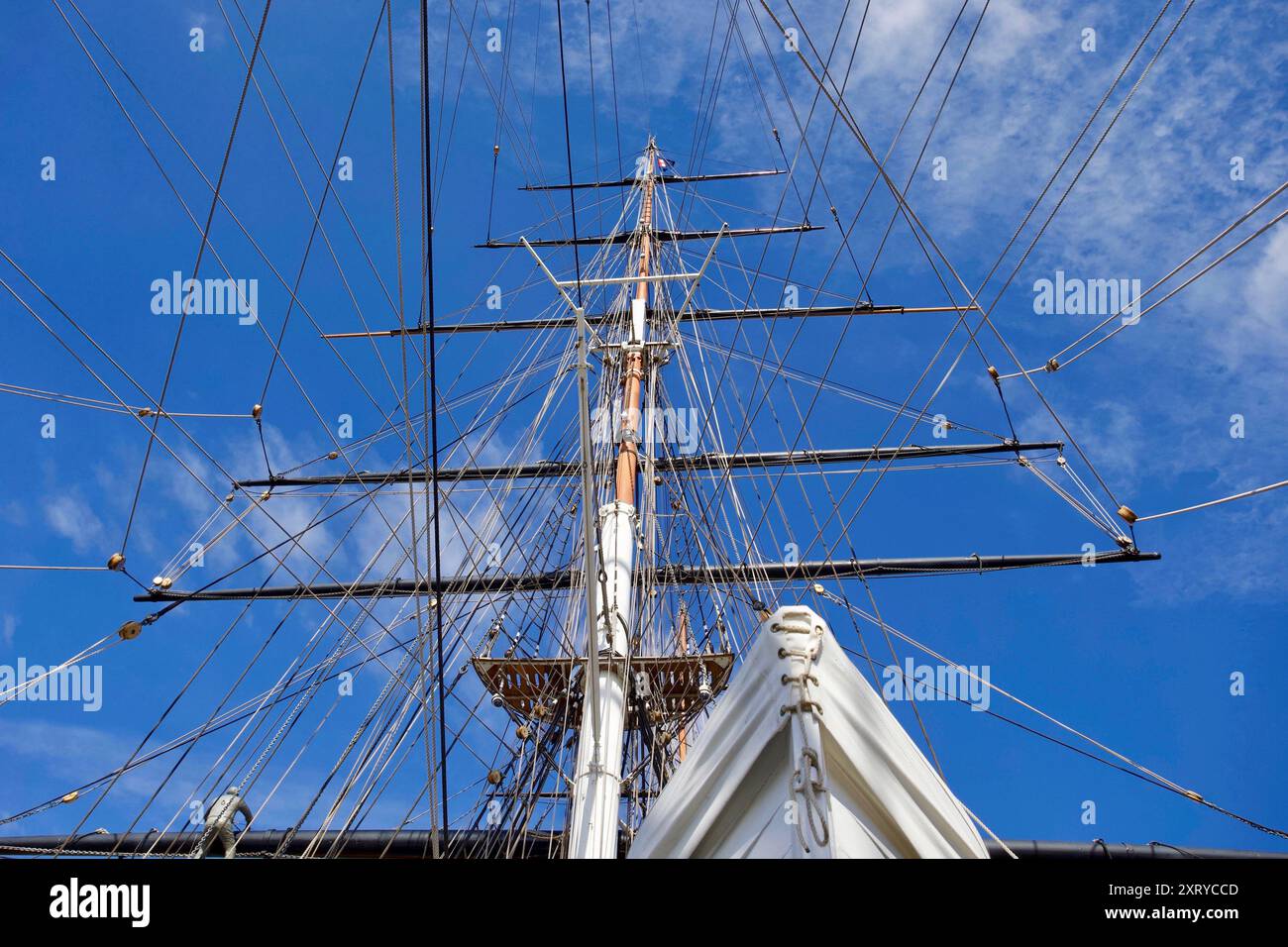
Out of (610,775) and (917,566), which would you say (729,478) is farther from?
(917,566)

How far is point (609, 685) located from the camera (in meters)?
6.20

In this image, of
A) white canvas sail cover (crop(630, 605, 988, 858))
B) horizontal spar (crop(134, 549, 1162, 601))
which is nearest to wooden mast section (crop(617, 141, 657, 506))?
horizontal spar (crop(134, 549, 1162, 601))

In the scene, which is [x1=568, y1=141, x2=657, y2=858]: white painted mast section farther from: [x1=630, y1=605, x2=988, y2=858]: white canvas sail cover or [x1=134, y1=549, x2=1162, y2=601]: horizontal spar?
[x1=134, y1=549, x2=1162, y2=601]: horizontal spar

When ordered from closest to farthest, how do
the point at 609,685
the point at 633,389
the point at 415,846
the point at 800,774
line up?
1. the point at 800,774
2. the point at 609,685
3. the point at 633,389
4. the point at 415,846

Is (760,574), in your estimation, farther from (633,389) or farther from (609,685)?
(609,685)

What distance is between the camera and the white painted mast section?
5.14 metres

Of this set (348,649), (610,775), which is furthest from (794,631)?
(348,649)

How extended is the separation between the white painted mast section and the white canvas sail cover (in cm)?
63

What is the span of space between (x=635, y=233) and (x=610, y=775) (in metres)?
8.78

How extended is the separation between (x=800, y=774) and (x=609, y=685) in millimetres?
3993

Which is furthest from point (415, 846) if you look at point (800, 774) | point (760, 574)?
point (800, 774)

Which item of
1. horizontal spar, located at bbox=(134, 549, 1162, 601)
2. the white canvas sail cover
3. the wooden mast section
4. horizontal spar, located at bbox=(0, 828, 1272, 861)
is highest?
the wooden mast section

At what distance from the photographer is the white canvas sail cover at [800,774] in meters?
2.41
